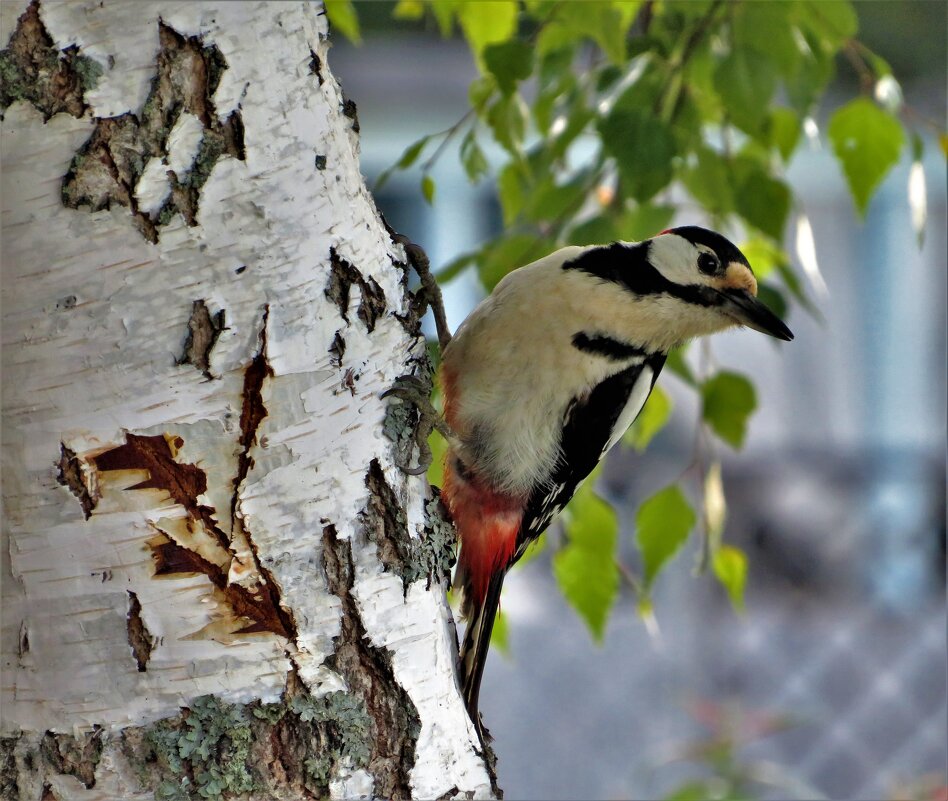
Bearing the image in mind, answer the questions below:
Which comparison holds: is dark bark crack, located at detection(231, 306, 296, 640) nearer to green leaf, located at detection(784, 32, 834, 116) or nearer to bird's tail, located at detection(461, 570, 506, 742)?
bird's tail, located at detection(461, 570, 506, 742)

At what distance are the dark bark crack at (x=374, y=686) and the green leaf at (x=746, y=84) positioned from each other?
682mm

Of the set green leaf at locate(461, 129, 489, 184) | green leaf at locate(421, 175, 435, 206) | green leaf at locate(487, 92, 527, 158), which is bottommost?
green leaf at locate(421, 175, 435, 206)

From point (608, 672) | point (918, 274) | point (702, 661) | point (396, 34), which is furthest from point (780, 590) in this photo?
point (396, 34)

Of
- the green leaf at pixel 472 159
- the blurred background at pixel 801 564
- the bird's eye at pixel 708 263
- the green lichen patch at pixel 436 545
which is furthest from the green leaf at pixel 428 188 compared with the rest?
the blurred background at pixel 801 564

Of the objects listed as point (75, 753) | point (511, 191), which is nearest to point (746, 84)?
point (511, 191)

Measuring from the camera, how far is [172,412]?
88cm

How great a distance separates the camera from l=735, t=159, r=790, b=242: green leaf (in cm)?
142

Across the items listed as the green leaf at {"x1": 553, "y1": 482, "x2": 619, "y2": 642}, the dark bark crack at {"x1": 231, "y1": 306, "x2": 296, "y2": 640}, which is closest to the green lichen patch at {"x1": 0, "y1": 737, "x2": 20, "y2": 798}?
the dark bark crack at {"x1": 231, "y1": 306, "x2": 296, "y2": 640}

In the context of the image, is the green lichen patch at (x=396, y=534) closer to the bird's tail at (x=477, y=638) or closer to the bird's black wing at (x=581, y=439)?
the bird's tail at (x=477, y=638)

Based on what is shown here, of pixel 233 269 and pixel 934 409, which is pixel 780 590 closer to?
pixel 934 409

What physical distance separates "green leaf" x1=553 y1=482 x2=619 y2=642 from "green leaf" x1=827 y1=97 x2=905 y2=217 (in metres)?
0.54

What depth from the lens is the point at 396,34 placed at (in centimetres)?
485

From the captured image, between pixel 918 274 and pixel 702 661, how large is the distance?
6.94 ft

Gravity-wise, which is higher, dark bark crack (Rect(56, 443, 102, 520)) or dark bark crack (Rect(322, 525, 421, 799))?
dark bark crack (Rect(56, 443, 102, 520))
